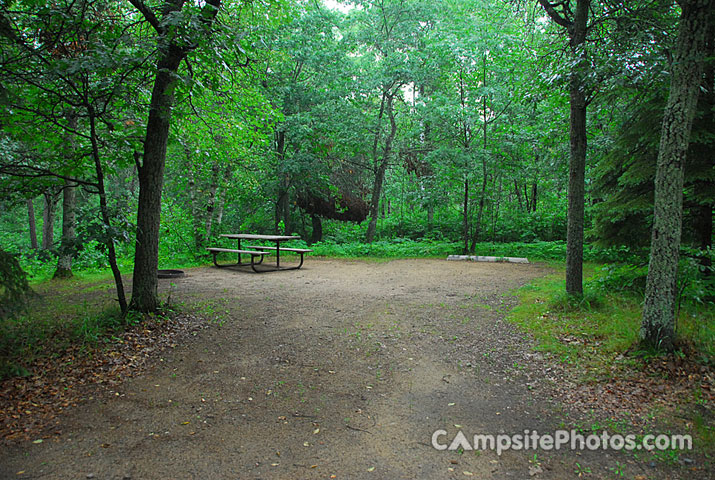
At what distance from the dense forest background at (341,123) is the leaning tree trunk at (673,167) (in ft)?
1.33

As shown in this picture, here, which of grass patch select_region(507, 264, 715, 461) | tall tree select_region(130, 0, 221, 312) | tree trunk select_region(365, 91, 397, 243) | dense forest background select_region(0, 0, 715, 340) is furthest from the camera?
tree trunk select_region(365, 91, 397, 243)

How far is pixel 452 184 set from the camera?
1368 centimetres

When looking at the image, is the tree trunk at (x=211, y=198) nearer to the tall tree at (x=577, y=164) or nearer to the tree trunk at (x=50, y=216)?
the tree trunk at (x=50, y=216)

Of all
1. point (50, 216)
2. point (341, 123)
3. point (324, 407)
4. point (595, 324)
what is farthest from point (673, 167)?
A: point (50, 216)

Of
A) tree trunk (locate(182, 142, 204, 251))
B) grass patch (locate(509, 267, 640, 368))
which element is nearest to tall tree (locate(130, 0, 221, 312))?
grass patch (locate(509, 267, 640, 368))

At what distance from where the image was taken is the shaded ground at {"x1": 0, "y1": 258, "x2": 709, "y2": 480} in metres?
2.35

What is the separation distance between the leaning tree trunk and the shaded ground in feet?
3.86

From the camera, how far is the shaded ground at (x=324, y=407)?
2.35 meters

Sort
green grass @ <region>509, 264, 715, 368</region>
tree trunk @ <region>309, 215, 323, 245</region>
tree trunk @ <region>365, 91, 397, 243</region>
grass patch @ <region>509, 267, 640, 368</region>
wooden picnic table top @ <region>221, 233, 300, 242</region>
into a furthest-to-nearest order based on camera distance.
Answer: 1. tree trunk @ <region>309, 215, 323, 245</region>
2. tree trunk @ <region>365, 91, 397, 243</region>
3. wooden picnic table top @ <region>221, 233, 300, 242</region>
4. grass patch @ <region>509, 267, 640, 368</region>
5. green grass @ <region>509, 264, 715, 368</region>

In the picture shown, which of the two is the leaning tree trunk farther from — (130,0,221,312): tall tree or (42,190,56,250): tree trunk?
(42,190,56,250): tree trunk

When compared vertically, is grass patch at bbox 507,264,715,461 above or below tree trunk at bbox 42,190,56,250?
below

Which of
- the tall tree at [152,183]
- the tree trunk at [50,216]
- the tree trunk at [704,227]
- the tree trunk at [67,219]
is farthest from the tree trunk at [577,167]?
the tree trunk at [67,219]

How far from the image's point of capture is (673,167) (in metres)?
3.52

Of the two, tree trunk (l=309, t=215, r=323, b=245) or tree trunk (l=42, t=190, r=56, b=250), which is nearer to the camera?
tree trunk (l=42, t=190, r=56, b=250)
